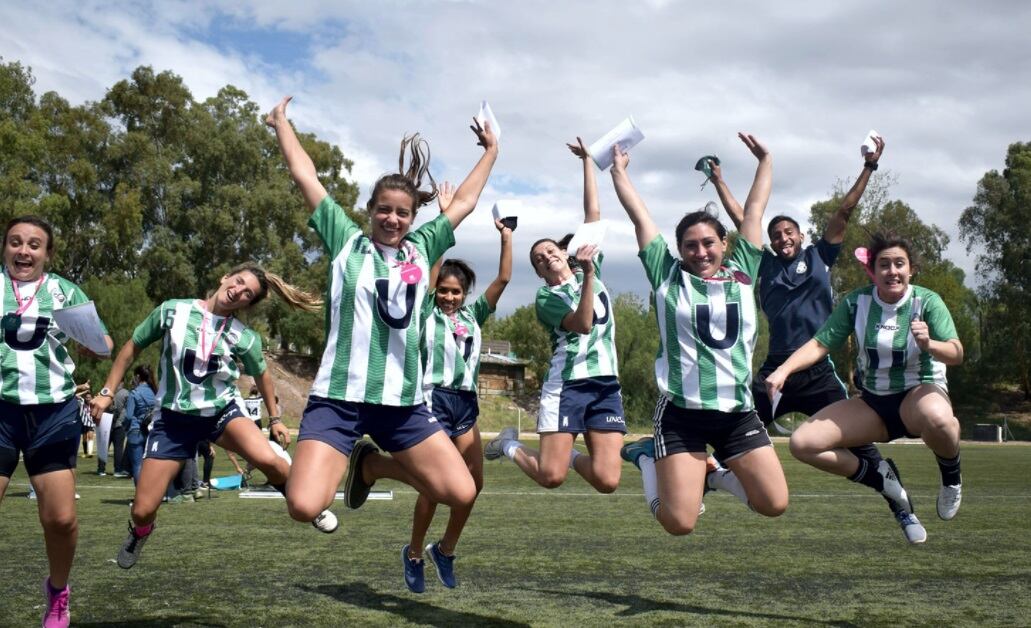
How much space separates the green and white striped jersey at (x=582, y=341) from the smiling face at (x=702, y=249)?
1749 millimetres

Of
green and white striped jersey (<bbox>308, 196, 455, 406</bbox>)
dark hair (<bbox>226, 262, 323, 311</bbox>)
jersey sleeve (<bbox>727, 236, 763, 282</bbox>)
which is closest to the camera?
green and white striped jersey (<bbox>308, 196, 455, 406</bbox>)

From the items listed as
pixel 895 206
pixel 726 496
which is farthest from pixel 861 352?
pixel 895 206

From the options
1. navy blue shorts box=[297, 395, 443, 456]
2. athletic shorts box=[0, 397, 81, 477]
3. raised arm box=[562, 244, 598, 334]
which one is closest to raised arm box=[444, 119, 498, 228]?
raised arm box=[562, 244, 598, 334]

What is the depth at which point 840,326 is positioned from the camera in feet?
23.7

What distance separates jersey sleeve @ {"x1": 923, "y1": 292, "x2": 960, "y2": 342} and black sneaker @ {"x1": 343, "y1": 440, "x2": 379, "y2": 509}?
148 inches

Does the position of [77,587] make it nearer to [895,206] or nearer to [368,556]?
[368,556]

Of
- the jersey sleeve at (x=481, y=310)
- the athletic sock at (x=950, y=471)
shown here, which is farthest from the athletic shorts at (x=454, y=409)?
the athletic sock at (x=950, y=471)

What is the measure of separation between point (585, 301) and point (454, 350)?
1315 mm

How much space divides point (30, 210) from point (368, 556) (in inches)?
1235

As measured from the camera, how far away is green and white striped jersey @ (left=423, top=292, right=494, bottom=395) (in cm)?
762

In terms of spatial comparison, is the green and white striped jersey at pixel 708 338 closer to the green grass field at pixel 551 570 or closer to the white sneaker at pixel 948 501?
the green grass field at pixel 551 570

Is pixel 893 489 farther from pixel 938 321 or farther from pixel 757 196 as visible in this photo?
pixel 757 196

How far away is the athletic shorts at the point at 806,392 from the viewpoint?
8281mm

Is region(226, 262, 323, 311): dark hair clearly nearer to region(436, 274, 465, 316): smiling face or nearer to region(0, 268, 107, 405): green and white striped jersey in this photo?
region(436, 274, 465, 316): smiling face
